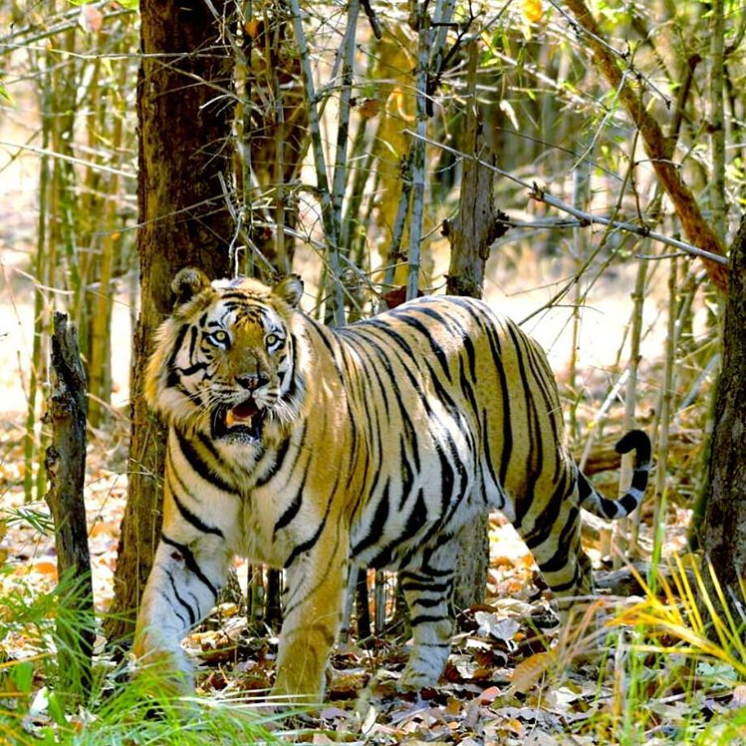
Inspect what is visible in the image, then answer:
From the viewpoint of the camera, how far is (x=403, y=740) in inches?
165

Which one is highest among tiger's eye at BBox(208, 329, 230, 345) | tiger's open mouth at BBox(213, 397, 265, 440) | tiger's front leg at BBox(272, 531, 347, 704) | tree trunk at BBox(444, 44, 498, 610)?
tree trunk at BBox(444, 44, 498, 610)

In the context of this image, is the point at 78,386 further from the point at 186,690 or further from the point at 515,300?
the point at 515,300

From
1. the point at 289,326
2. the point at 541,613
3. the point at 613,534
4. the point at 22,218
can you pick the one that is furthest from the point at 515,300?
the point at 289,326

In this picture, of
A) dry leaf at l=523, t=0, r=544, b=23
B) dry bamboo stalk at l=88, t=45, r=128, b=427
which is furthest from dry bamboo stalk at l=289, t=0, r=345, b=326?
dry bamboo stalk at l=88, t=45, r=128, b=427

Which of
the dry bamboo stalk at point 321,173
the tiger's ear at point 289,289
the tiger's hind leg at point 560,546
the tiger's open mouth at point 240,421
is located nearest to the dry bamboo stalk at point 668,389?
the tiger's hind leg at point 560,546

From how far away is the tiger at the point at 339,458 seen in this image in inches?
179

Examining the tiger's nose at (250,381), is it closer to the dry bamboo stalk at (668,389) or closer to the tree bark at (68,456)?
the tree bark at (68,456)

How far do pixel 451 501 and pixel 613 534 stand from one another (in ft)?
6.62

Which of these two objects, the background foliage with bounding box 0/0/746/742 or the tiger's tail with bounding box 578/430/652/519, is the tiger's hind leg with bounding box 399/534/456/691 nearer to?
the tiger's tail with bounding box 578/430/652/519

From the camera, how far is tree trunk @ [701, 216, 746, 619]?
429cm

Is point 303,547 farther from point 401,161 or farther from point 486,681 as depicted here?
point 401,161

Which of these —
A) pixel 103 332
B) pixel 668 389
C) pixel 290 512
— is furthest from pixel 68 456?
pixel 103 332

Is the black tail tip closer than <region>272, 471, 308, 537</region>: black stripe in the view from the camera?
No

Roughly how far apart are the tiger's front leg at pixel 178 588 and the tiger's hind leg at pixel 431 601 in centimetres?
118
